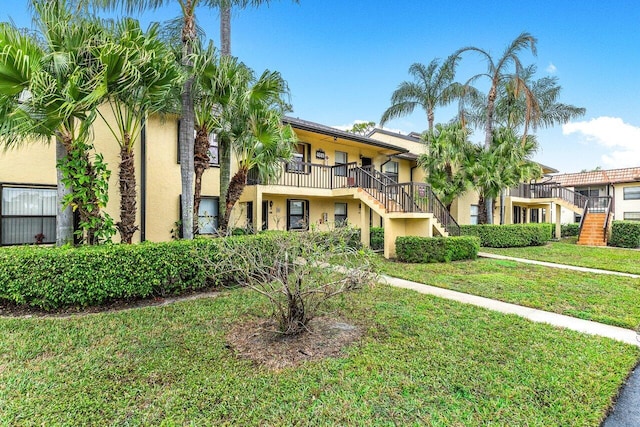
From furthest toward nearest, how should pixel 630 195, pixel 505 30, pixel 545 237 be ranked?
pixel 630 195 → pixel 545 237 → pixel 505 30

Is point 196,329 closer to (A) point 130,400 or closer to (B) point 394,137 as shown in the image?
(A) point 130,400

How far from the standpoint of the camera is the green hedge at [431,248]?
1179 centimetres

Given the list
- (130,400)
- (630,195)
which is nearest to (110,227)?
(130,400)

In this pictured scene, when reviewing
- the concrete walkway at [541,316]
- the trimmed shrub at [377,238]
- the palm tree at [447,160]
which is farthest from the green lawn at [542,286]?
the palm tree at [447,160]

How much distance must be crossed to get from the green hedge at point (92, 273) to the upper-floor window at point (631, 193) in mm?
36512

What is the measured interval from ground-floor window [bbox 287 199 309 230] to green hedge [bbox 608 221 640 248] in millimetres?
17467

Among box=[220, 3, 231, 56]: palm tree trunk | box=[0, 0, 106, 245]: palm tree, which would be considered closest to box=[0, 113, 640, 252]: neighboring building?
box=[0, 0, 106, 245]: palm tree

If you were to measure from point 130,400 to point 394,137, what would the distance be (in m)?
→ 21.7

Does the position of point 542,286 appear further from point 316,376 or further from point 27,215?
point 27,215

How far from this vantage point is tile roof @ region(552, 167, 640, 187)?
90.2ft

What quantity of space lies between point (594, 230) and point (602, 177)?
48.5ft

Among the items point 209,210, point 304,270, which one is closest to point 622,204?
point 209,210

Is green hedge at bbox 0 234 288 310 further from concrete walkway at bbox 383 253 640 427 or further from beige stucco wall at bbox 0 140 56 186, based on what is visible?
concrete walkway at bbox 383 253 640 427

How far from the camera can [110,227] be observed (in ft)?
22.9
